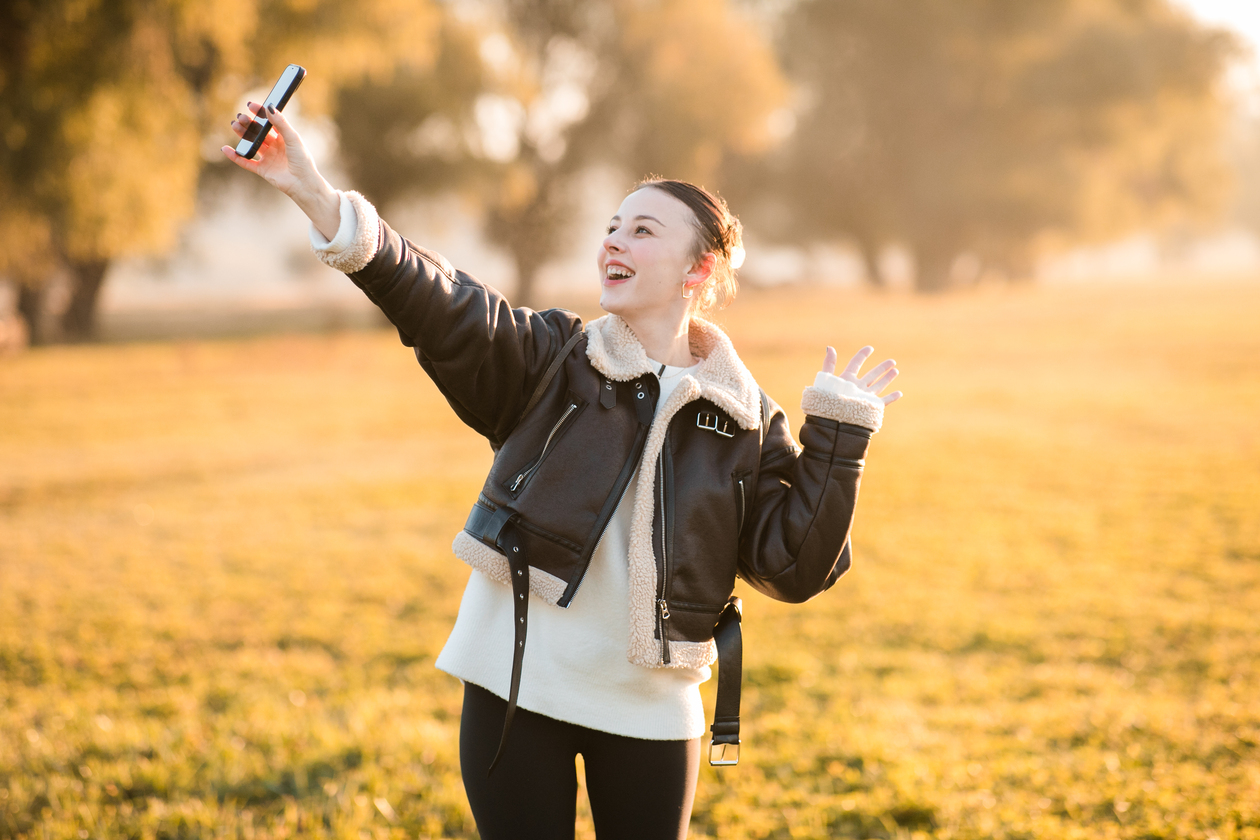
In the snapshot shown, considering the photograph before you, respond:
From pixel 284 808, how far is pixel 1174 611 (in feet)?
19.6

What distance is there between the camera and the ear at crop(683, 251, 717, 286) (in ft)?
7.23

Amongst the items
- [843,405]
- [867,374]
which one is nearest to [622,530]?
[843,405]

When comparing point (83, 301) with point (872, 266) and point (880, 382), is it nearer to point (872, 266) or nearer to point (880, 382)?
point (872, 266)

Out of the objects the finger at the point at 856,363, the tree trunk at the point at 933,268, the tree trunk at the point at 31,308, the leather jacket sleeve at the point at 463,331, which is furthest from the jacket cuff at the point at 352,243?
the tree trunk at the point at 933,268

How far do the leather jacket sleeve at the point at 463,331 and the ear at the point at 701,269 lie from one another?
0.33 metres

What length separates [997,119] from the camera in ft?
110

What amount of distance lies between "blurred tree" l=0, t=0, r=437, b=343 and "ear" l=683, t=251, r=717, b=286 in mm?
8735

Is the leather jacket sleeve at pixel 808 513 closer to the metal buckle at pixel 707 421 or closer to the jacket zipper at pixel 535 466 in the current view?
the metal buckle at pixel 707 421

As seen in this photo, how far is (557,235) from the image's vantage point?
3391 cm

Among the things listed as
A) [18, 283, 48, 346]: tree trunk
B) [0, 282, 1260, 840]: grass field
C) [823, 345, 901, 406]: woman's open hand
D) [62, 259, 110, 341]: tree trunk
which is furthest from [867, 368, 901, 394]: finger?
[62, 259, 110, 341]: tree trunk

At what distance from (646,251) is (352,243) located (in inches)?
26.0

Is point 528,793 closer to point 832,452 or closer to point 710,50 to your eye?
point 832,452

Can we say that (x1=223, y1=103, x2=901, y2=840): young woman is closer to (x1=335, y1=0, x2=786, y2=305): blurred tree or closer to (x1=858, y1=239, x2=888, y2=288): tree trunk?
(x1=335, y1=0, x2=786, y2=305): blurred tree

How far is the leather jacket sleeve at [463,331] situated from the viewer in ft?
6.00
